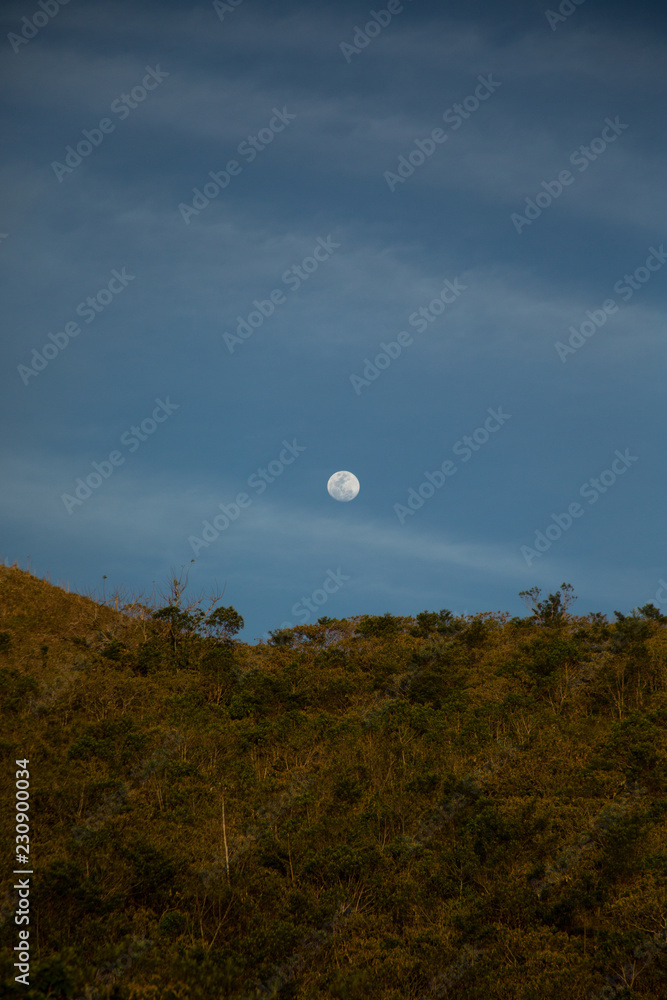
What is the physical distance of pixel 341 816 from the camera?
1991 centimetres

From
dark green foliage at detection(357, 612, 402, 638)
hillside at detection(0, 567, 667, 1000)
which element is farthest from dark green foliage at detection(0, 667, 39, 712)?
dark green foliage at detection(357, 612, 402, 638)

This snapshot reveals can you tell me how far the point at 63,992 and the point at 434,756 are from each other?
44.0ft

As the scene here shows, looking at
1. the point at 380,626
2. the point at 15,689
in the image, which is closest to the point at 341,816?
the point at 15,689

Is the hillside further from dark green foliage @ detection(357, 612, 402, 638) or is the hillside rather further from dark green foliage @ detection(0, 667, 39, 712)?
dark green foliage @ detection(357, 612, 402, 638)

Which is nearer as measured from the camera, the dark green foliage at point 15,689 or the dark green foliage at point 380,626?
the dark green foliage at point 15,689

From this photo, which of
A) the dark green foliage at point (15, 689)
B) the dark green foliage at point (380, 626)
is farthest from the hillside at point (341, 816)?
the dark green foliage at point (380, 626)

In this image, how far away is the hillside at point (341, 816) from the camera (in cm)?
1429

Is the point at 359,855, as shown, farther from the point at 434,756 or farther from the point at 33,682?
the point at 33,682

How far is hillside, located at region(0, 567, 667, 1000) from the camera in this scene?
1429 cm

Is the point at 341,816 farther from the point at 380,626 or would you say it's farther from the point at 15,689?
the point at 380,626

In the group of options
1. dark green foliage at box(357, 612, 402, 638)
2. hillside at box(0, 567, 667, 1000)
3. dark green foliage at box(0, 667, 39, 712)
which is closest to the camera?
hillside at box(0, 567, 667, 1000)

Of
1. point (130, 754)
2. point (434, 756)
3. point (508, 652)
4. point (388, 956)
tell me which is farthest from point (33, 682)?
point (508, 652)

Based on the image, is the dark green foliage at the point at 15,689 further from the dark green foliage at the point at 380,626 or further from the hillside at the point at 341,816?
the dark green foliage at the point at 380,626

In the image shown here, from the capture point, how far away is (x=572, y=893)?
1614 cm
